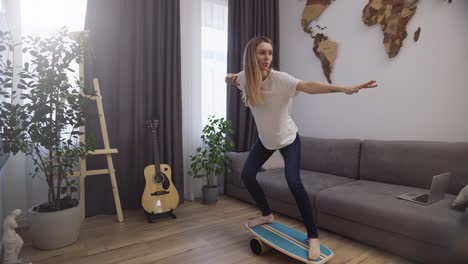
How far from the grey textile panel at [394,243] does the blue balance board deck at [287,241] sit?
39 centimetres

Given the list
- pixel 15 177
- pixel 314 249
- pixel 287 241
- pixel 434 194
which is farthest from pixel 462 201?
pixel 15 177

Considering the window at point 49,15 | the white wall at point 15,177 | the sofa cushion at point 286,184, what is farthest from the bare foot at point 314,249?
the window at point 49,15

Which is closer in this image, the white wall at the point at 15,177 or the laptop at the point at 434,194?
the laptop at the point at 434,194

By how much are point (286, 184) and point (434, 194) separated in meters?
1.07

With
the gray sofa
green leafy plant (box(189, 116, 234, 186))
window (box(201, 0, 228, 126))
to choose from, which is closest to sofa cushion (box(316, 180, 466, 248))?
the gray sofa

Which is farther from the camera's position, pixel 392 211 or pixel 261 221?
pixel 261 221

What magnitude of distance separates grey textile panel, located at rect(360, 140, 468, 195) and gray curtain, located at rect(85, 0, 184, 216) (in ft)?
6.23

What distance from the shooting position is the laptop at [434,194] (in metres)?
1.85

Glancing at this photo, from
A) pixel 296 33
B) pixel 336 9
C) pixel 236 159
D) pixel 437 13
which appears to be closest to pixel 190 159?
pixel 236 159

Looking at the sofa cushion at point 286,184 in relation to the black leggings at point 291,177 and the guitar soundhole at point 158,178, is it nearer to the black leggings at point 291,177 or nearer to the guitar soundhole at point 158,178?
the black leggings at point 291,177

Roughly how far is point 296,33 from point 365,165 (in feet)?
6.35

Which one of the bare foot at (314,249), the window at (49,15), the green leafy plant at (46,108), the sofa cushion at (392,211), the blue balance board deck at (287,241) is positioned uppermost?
the window at (49,15)

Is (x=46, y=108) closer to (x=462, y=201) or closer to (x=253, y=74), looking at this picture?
(x=253, y=74)

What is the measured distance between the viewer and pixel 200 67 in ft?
10.7
